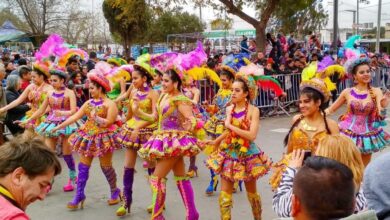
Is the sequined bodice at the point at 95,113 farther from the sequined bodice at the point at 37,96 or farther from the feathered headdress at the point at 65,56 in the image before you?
the feathered headdress at the point at 65,56

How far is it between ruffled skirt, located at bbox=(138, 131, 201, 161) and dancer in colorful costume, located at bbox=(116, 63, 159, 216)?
A: 2.00 feet

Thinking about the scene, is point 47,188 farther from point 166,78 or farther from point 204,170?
point 204,170

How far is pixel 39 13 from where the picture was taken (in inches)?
1265

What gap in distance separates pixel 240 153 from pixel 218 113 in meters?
2.11

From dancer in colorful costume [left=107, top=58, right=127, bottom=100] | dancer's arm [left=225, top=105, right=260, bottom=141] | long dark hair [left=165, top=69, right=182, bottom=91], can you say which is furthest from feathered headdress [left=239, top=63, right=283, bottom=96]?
dancer in colorful costume [left=107, top=58, right=127, bottom=100]

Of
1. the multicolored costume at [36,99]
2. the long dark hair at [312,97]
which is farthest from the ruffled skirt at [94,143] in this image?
the long dark hair at [312,97]

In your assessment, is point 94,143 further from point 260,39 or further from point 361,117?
point 260,39

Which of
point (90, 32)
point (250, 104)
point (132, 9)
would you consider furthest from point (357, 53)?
point (90, 32)

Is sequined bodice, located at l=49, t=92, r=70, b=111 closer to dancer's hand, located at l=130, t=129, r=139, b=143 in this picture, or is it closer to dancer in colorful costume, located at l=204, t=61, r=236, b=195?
dancer's hand, located at l=130, t=129, r=139, b=143

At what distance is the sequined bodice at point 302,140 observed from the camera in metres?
4.01

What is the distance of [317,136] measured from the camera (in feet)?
13.3

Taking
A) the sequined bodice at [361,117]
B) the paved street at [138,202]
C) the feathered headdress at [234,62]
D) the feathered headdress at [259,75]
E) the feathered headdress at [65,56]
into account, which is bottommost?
the paved street at [138,202]

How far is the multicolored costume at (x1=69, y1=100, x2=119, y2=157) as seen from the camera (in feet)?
17.5

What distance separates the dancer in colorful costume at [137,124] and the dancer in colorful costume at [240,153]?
1022 millimetres
